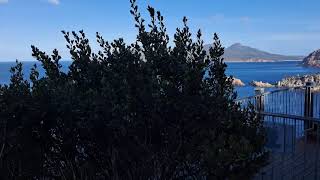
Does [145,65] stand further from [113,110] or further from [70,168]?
[70,168]

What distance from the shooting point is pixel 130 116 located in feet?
11.6

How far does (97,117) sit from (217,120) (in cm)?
93

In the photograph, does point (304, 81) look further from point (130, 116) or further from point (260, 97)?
point (130, 116)

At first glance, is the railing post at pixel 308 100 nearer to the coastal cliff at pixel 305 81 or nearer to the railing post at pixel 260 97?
the coastal cliff at pixel 305 81

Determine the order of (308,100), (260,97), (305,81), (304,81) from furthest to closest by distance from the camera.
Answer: (304,81)
(305,81)
(308,100)
(260,97)

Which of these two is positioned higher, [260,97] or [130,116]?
[130,116]

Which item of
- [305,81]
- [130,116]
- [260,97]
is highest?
[130,116]

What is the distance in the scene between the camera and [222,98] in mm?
3652

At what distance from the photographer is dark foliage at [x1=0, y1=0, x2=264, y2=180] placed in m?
3.53

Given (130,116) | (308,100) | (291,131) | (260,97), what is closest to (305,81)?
(308,100)

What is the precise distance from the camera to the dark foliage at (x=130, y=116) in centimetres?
353

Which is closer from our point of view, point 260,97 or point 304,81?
point 260,97

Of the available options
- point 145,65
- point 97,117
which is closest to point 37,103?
point 97,117

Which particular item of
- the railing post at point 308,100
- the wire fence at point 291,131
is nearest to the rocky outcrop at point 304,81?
the railing post at point 308,100
